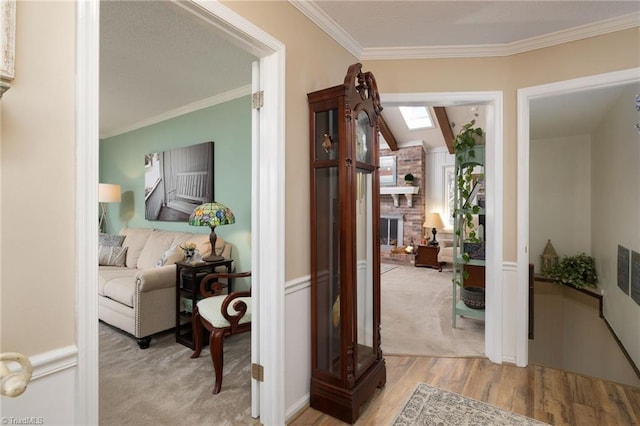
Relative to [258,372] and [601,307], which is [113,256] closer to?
[258,372]

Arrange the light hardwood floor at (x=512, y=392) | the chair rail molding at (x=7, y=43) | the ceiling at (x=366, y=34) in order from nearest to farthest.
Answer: the chair rail molding at (x=7, y=43) → the light hardwood floor at (x=512, y=392) → the ceiling at (x=366, y=34)

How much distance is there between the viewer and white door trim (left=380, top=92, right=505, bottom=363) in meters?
2.57

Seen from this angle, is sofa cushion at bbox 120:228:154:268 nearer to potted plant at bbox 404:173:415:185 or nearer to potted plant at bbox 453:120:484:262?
potted plant at bbox 453:120:484:262

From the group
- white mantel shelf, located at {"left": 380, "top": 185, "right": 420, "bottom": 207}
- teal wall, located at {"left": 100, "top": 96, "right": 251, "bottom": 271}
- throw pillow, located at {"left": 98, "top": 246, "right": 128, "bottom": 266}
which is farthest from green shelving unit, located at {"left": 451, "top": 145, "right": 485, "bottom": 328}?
A: throw pillow, located at {"left": 98, "top": 246, "right": 128, "bottom": 266}

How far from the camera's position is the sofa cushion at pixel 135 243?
4.01 metres

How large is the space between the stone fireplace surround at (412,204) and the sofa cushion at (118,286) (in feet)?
17.4

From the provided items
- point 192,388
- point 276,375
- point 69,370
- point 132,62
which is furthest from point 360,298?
point 132,62

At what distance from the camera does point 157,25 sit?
88.8 inches

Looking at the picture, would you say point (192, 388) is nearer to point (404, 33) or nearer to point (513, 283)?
point (513, 283)

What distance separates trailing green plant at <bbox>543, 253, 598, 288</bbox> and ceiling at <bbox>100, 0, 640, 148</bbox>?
1.99 m

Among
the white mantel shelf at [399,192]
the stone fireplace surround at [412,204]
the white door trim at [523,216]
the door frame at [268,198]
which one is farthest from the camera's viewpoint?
the stone fireplace surround at [412,204]

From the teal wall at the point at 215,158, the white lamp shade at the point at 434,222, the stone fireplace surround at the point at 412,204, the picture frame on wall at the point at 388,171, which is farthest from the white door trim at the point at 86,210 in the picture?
the picture frame on wall at the point at 388,171

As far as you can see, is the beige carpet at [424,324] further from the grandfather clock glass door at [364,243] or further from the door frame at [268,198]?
the door frame at [268,198]

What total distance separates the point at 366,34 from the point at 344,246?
1.61 metres
